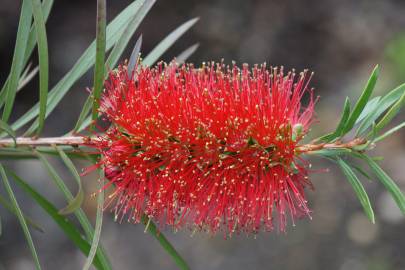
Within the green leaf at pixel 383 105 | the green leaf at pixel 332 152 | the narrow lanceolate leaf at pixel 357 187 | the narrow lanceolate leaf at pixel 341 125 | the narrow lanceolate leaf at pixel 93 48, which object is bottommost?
the narrow lanceolate leaf at pixel 357 187

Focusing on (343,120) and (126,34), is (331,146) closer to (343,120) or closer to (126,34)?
(343,120)

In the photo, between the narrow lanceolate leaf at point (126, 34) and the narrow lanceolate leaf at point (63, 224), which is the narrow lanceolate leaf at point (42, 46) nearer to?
the narrow lanceolate leaf at point (126, 34)

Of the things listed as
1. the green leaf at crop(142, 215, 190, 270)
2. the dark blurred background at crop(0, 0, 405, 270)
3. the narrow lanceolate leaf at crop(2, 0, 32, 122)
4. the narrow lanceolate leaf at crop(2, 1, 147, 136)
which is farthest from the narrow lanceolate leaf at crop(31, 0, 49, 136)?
the dark blurred background at crop(0, 0, 405, 270)

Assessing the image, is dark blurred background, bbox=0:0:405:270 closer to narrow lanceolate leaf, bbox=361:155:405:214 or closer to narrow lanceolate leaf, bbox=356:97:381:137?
narrow lanceolate leaf, bbox=356:97:381:137

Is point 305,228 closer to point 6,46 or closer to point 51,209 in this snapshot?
point 6,46

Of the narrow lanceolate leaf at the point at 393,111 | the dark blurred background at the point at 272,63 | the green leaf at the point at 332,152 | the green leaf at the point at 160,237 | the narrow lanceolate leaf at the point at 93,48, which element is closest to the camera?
the narrow lanceolate leaf at the point at 393,111

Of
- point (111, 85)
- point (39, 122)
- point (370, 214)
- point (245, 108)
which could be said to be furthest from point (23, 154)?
point (370, 214)

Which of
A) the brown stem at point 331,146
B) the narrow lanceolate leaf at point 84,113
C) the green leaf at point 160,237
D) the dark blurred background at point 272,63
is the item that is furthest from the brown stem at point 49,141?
the dark blurred background at point 272,63
